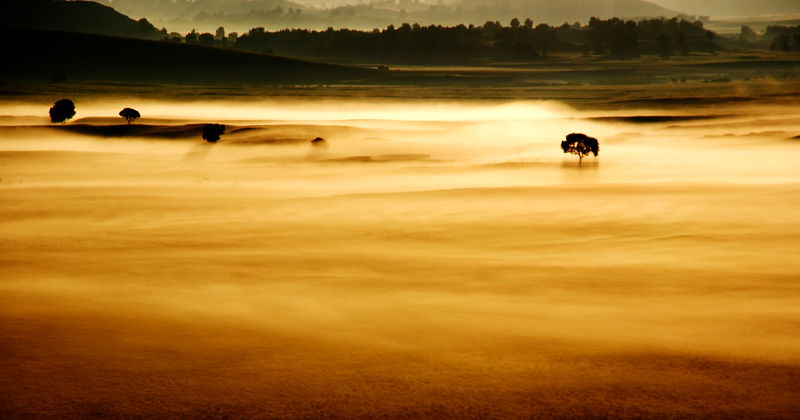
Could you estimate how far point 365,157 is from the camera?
4659cm

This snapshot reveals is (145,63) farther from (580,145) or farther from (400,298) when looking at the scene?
(400,298)

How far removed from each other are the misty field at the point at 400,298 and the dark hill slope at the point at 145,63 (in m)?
123

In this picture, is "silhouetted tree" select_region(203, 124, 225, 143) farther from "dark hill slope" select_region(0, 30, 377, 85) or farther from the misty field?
"dark hill slope" select_region(0, 30, 377, 85)


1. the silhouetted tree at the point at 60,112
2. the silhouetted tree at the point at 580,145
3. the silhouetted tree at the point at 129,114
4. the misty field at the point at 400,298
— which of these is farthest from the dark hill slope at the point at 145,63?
the misty field at the point at 400,298

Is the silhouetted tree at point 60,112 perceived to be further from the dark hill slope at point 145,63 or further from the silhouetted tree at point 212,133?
the dark hill slope at point 145,63

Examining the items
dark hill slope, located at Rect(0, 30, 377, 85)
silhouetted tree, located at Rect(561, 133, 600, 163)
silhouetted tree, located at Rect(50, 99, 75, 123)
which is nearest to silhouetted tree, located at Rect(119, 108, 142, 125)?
silhouetted tree, located at Rect(50, 99, 75, 123)

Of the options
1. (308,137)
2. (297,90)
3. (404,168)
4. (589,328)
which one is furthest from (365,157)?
(297,90)

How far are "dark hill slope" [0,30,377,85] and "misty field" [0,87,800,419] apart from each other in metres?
123

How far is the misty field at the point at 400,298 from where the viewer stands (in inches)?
314

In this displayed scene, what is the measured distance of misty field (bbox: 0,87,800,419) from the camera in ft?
26.2

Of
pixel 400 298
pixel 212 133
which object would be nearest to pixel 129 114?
pixel 212 133

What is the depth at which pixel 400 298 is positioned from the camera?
12.5 m

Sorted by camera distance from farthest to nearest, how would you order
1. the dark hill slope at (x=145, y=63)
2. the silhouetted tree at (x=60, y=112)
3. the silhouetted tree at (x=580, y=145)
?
the dark hill slope at (x=145, y=63)
the silhouetted tree at (x=60, y=112)
the silhouetted tree at (x=580, y=145)

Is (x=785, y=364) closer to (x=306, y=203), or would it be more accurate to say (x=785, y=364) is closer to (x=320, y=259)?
(x=320, y=259)
